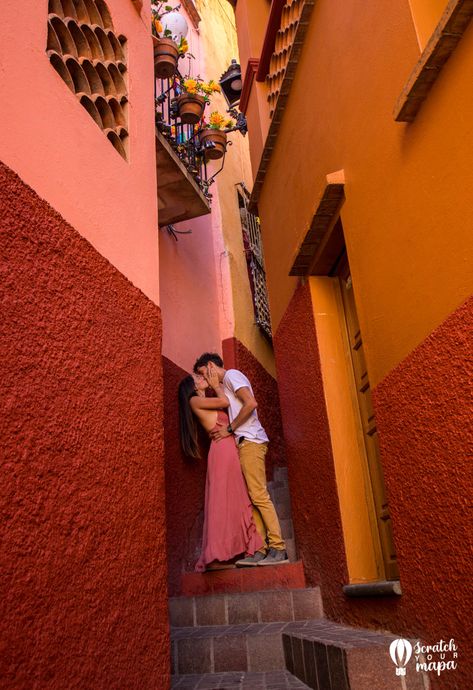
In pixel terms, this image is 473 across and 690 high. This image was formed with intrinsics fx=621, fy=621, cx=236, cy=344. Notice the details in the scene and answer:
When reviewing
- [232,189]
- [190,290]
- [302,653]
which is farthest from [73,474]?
[232,189]

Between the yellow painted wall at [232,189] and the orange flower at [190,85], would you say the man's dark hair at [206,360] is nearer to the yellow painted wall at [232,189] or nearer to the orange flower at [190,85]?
the yellow painted wall at [232,189]

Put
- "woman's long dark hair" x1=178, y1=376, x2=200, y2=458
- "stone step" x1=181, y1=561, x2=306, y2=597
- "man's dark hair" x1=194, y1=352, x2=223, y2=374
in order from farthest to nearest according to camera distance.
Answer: "man's dark hair" x1=194, y1=352, x2=223, y2=374 < "woman's long dark hair" x1=178, y1=376, x2=200, y2=458 < "stone step" x1=181, y1=561, x2=306, y2=597

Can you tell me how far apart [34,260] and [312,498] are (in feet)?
8.79

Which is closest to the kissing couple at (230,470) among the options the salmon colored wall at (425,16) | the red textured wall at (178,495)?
the red textured wall at (178,495)

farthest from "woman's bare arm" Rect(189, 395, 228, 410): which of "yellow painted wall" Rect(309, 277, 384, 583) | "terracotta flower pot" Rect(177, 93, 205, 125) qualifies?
"terracotta flower pot" Rect(177, 93, 205, 125)

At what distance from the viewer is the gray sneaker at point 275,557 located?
475 cm

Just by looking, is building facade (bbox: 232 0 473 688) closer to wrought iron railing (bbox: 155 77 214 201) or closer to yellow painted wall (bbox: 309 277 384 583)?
yellow painted wall (bbox: 309 277 384 583)

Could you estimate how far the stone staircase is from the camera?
2.60 meters

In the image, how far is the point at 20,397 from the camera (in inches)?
94.0

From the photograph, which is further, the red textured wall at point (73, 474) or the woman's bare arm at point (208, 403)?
the woman's bare arm at point (208, 403)

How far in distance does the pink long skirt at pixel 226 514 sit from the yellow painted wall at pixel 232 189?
9.21 ft

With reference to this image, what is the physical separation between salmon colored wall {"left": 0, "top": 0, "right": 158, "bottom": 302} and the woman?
1.89 meters

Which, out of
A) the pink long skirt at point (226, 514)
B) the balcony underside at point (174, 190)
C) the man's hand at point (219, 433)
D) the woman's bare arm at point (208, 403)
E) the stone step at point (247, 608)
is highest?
the balcony underside at point (174, 190)

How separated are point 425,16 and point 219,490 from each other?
3661 mm
